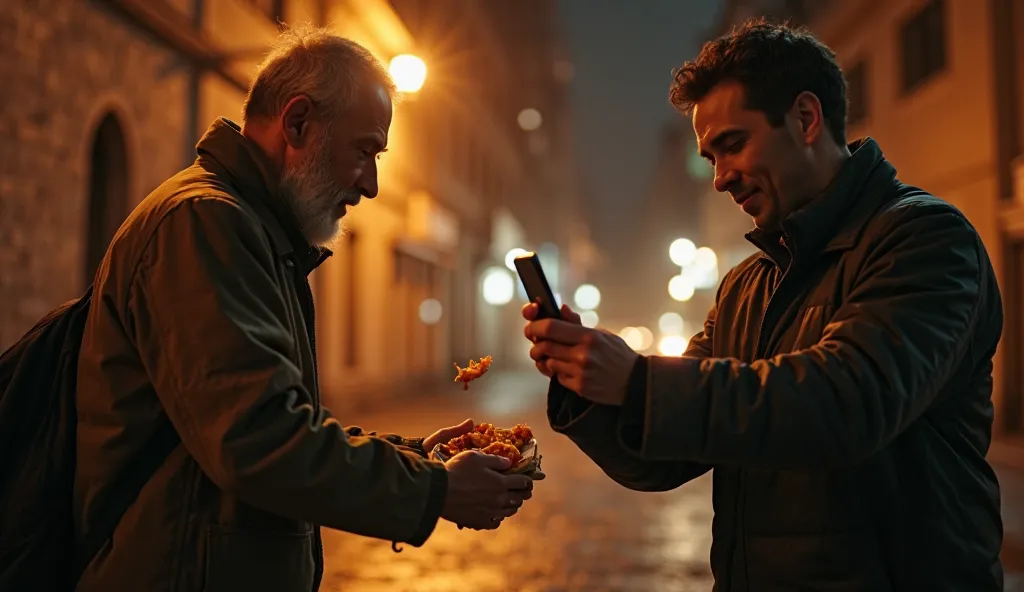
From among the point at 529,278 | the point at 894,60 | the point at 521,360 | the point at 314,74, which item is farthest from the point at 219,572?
the point at 521,360

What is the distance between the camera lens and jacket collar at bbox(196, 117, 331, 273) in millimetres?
2127

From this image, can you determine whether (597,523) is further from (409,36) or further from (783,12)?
(783,12)

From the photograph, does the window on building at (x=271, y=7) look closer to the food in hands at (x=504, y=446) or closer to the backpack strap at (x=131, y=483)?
the food in hands at (x=504, y=446)

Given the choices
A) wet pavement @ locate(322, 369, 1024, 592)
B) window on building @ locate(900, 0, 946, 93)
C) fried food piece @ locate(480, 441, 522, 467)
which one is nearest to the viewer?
fried food piece @ locate(480, 441, 522, 467)

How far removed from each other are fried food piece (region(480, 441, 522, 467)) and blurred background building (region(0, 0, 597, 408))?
100cm

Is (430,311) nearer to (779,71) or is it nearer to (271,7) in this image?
(271,7)

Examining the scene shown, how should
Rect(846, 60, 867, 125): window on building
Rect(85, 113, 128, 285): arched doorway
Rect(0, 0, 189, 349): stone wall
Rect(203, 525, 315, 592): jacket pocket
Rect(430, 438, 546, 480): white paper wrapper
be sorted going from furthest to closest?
1. Rect(846, 60, 867, 125): window on building
2. Rect(85, 113, 128, 285): arched doorway
3. Rect(0, 0, 189, 349): stone wall
4. Rect(430, 438, 546, 480): white paper wrapper
5. Rect(203, 525, 315, 592): jacket pocket

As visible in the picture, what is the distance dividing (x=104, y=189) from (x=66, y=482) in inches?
315

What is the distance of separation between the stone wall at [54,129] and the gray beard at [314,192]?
598 cm

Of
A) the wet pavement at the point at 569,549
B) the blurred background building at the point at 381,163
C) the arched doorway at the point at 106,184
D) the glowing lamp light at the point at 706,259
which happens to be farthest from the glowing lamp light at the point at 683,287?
the arched doorway at the point at 106,184

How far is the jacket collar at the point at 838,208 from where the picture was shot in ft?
6.77

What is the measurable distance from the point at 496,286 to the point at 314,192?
34.3 metres

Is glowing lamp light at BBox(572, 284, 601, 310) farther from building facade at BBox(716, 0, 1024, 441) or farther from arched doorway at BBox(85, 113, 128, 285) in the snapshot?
arched doorway at BBox(85, 113, 128, 285)

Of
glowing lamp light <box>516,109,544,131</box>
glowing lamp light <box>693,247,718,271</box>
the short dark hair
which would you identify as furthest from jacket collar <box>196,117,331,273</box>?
glowing lamp light <box>516,109,544,131</box>
